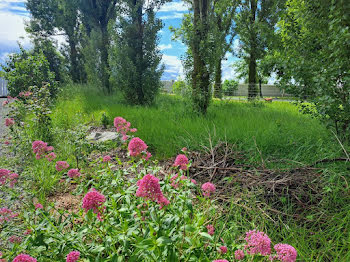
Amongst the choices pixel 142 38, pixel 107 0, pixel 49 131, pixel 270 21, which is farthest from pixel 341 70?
pixel 270 21

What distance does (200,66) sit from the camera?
6234mm

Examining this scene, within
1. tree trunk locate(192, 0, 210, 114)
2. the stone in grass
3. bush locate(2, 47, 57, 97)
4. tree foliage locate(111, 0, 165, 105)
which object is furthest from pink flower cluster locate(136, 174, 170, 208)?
tree foliage locate(111, 0, 165, 105)

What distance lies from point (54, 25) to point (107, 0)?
8.82 meters

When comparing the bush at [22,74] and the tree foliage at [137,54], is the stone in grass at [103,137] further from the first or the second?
the tree foliage at [137,54]

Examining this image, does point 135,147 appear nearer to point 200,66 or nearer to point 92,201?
point 92,201

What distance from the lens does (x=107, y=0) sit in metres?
→ 13.1

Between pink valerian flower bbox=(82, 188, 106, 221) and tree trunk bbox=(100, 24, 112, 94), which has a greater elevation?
tree trunk bbox=(100, 24, 112, 94)

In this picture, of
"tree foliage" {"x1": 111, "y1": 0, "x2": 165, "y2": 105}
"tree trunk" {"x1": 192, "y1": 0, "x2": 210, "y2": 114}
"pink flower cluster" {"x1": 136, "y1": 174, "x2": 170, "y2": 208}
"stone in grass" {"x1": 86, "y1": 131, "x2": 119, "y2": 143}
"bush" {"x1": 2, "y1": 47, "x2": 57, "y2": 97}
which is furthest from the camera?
A: "tree foliage" {"x1": 111, "y1": 0, "x2": 165, "y2": 105}

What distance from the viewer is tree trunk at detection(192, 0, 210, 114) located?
608 centimetres

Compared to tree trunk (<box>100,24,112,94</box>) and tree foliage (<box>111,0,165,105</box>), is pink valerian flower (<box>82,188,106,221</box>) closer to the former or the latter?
tree foliage (<box>111,0,165,105</box>)

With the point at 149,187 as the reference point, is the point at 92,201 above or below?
below

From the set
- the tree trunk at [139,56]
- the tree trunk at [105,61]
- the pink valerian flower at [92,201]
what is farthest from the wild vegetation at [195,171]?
the tree trunk at [105,61]

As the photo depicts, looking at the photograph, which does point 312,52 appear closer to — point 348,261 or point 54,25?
point 348,261

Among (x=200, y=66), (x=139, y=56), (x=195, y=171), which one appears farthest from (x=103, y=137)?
(x=139, y=56)
